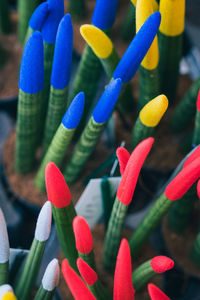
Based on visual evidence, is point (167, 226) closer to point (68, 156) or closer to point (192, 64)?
point (68, 156)

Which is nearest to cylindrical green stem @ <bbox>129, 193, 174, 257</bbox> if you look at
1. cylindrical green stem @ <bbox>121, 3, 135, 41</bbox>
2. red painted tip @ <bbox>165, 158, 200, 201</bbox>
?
red painted tip @ <bbox>165, 158, 200, 201</bbox>

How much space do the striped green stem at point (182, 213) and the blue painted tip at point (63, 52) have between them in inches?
5.1

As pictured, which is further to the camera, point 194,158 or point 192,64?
point 192,64

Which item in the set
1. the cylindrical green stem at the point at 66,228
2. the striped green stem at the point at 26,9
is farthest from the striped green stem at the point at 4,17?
the cylindrical green stem at the point at 66,228

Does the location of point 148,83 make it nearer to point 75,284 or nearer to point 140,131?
point 140,131

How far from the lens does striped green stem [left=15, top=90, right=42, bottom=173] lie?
1.09 ft

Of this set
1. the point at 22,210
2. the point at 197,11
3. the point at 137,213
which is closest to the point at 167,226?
the point at 137,213

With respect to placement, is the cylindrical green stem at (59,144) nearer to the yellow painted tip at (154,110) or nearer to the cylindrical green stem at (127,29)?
the yellow painted tip at (154,110)

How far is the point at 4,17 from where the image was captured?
1.66 ft

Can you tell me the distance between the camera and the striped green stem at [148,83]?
337 millimetres

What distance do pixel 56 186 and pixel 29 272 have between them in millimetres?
83

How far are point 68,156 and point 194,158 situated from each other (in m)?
0.18

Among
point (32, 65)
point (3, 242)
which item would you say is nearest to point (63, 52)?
point (32, 65)

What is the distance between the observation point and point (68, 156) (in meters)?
0.43
